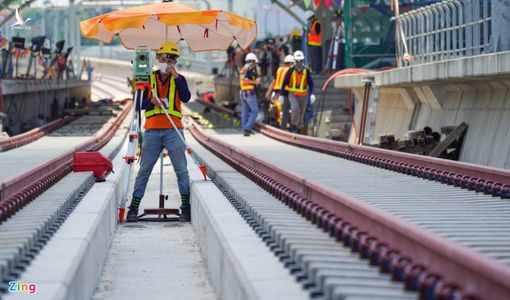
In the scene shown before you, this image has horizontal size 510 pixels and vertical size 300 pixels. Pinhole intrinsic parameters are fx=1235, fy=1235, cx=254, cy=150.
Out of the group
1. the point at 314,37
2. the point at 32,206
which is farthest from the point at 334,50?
the point at 32,206

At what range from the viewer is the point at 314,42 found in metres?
36.0

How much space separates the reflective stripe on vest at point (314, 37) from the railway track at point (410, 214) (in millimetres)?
17233

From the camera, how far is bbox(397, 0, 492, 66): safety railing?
61.2 ft

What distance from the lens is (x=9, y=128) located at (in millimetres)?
31844

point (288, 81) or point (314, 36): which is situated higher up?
point (314, 36)

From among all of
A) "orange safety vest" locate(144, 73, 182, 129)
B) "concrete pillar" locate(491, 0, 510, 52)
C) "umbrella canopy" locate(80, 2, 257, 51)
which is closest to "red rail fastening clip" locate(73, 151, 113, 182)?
"orange safety vest" locate(144, 73, 182, 129)

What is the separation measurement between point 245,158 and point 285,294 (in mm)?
11043

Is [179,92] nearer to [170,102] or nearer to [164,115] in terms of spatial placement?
[170,102]

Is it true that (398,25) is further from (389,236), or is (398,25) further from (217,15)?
A: (389,236)

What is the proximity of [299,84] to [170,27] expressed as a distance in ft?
31.1

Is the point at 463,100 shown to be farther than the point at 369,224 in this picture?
Yes

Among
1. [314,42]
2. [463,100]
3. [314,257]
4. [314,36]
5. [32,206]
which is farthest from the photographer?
[314,42]

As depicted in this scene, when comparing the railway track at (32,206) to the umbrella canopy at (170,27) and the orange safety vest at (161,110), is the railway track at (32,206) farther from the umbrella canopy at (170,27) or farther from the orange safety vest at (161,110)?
the umbrella canopy at (170,27)

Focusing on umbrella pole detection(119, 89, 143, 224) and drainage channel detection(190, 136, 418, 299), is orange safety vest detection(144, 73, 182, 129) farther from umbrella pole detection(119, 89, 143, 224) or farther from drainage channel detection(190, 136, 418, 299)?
drainage channel detection(190, 136, 418, 299)
